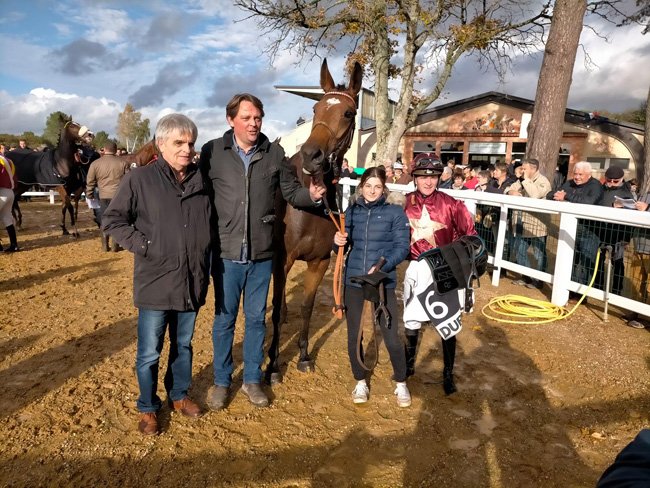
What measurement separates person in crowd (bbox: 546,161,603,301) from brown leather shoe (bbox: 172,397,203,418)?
4742mm

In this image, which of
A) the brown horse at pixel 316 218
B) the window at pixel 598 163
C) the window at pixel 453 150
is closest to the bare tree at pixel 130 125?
the window at pixel 453 150

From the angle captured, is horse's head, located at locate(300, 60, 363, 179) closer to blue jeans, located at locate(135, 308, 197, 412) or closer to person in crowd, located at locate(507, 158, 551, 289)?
blue jeans, located at locate(135, 308, 197, 412)

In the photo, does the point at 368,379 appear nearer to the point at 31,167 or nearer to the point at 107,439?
the point at 107,439

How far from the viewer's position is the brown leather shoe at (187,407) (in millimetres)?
2832

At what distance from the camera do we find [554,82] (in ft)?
24.2

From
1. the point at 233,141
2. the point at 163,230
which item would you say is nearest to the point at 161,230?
the point at 163,230

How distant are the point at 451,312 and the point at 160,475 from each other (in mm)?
2182

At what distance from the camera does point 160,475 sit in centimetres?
232

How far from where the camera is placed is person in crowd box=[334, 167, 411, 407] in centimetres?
295

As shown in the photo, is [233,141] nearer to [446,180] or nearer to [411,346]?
[411,346]

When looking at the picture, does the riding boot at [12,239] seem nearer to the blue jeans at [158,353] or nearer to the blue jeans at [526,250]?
Result: the blue jeans at [158,353]

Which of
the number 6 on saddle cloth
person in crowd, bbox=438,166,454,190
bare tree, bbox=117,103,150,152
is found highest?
bare tree, bbox=117,103,150,152

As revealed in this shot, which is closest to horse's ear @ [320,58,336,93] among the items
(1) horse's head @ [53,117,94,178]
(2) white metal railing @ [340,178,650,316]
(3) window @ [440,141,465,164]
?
(2) white metal railing @ [340,178,650,316]

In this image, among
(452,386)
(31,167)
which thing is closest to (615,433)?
(452,386)
